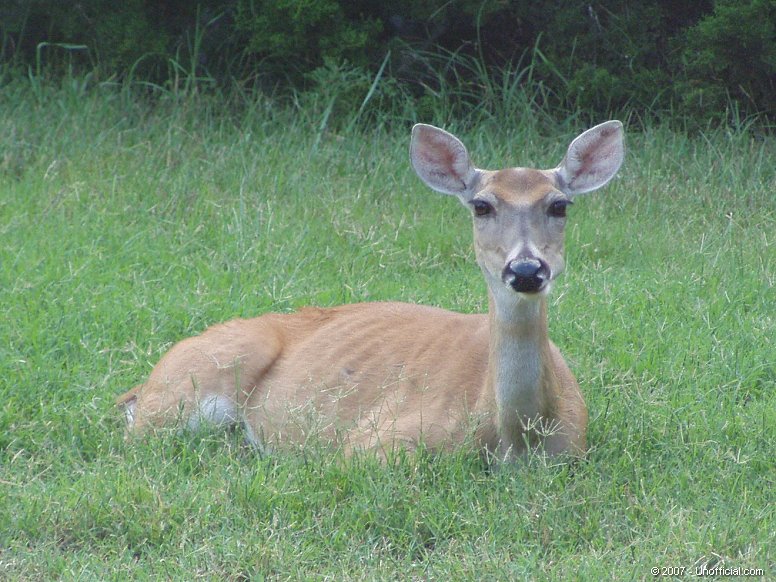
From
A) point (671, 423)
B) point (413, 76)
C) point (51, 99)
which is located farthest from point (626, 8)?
point (671, 423)

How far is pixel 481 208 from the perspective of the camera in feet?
14.7

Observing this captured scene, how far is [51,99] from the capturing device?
9.18 m

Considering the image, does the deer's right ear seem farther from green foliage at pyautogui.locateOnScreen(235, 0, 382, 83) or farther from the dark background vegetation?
green foliage at pyautogui.locateOnScreen(235, 0, 382, 83)

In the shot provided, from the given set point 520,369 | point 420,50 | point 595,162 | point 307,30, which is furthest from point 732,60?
point 520,369

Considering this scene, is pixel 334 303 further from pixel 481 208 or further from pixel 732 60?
pixel 732 60

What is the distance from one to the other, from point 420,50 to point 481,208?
5710 mm

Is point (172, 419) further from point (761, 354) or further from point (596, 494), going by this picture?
point (761, 354)

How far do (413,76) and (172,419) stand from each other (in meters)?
5.74

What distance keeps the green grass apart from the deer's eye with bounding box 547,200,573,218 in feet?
2.70

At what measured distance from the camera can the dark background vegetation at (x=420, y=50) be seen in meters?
9.26

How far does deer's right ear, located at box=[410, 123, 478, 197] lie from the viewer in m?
4.71

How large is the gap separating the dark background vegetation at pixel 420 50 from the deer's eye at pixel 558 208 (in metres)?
4.78

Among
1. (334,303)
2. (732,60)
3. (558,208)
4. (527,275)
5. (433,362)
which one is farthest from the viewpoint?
(732,60)

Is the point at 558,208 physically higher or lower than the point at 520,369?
higher
